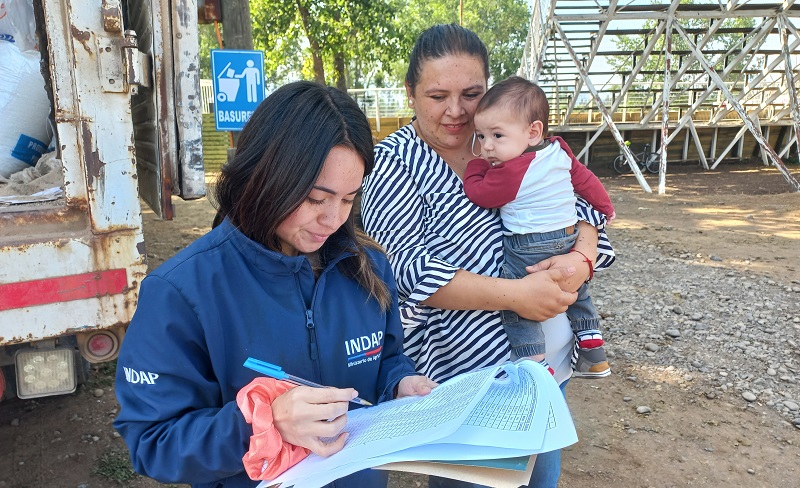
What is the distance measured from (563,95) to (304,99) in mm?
15563

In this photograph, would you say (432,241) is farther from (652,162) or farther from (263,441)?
(652,162)

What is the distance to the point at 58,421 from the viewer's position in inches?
126

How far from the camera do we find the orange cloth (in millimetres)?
1039

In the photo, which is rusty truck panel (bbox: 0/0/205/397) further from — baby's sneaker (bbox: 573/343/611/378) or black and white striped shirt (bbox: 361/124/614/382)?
baby's sneaker (bbox: 573/343/611/378)

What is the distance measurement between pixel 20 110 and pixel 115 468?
1.56m

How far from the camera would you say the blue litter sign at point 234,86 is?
169 inches

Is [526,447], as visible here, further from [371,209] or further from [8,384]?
[8,384]

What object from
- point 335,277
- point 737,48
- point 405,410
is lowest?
point 405,410

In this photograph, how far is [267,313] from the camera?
3.99ft

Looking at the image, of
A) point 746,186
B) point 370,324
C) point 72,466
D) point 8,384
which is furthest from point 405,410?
point 746,186

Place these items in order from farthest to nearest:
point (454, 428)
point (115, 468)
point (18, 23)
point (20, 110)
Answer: point (115, 468)
point (18, 23)
point (20, 110)
point (454, 428)

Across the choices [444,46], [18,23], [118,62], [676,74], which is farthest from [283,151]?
[676,74]

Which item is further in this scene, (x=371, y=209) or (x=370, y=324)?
(x=371, y=209)

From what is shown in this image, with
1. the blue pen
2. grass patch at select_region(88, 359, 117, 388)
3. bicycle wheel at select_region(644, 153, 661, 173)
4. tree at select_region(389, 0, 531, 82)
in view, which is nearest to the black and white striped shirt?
the blue pen
